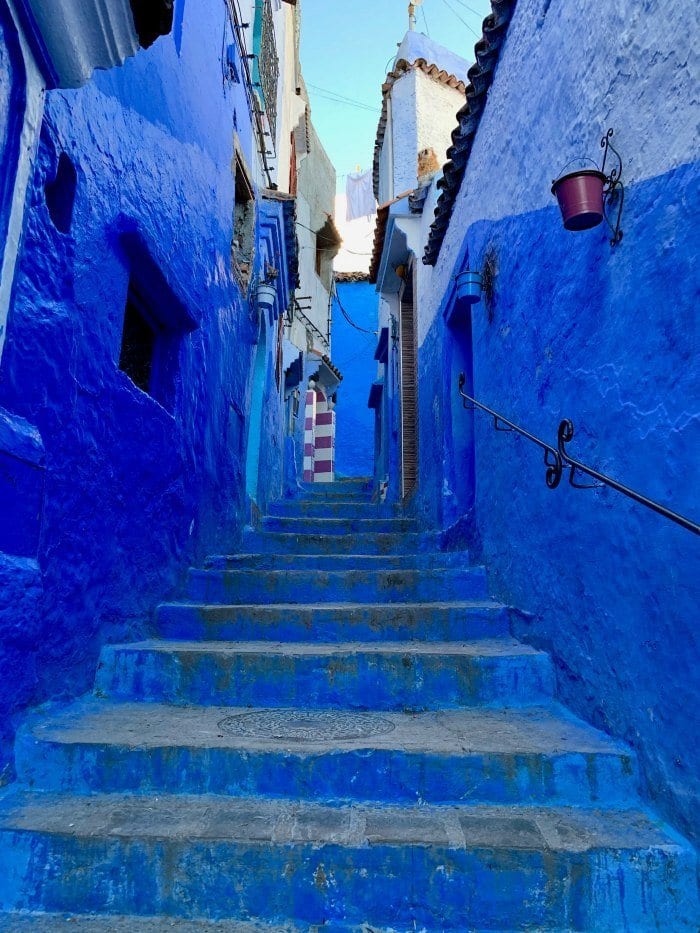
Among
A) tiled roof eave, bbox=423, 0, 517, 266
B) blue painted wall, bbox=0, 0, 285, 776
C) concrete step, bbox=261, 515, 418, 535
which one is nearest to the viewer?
blue painted wall, bbox=0, 0, 285, 776

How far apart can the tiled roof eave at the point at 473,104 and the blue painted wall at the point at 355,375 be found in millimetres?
13098

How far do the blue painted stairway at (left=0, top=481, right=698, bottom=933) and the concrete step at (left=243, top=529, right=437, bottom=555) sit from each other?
1.99 meters

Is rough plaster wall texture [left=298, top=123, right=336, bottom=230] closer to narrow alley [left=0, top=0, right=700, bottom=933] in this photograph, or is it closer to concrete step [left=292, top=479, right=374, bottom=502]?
concrete step [left=292, top=479, right=374, bottom=502]

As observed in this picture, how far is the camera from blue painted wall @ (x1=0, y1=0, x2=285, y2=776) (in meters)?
2.33

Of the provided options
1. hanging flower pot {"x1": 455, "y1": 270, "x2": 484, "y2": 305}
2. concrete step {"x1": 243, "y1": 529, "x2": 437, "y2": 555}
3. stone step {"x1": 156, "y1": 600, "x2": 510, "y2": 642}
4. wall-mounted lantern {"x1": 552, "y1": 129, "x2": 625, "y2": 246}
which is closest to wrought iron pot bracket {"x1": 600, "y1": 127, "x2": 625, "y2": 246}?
wall-mounted lantern {"x1": 552, "y1": 129, "x2": 625, "y2": 246}

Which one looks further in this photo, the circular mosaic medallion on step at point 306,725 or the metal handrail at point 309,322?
the metal handrail at point 309,322

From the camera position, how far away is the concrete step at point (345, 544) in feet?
17.3

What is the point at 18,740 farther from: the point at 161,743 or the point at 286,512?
the point at 286,512

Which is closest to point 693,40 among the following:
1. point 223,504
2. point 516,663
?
point 516,663

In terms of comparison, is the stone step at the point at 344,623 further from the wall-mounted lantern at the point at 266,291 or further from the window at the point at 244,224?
the wall-mounted lantern at the point at 266,291

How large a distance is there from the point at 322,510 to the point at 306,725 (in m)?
4.87

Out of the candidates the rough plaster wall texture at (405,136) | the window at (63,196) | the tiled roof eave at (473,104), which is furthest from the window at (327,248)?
the window at (63,196)

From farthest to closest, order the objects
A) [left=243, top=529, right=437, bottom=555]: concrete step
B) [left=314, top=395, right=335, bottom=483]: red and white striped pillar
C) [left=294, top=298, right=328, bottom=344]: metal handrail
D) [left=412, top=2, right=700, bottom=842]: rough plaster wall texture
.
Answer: [left=314, top=395, right=335, bottom=483]: red and white striped pillar
[left=294, top=298, right=328, bottom=344]: metal handrail
[left=243, top=529, right=437, bottom=555]: concrete step
[left=412, top=2, right=700, bottom=842]: rough plaster wall texture

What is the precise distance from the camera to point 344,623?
3.50 meters
